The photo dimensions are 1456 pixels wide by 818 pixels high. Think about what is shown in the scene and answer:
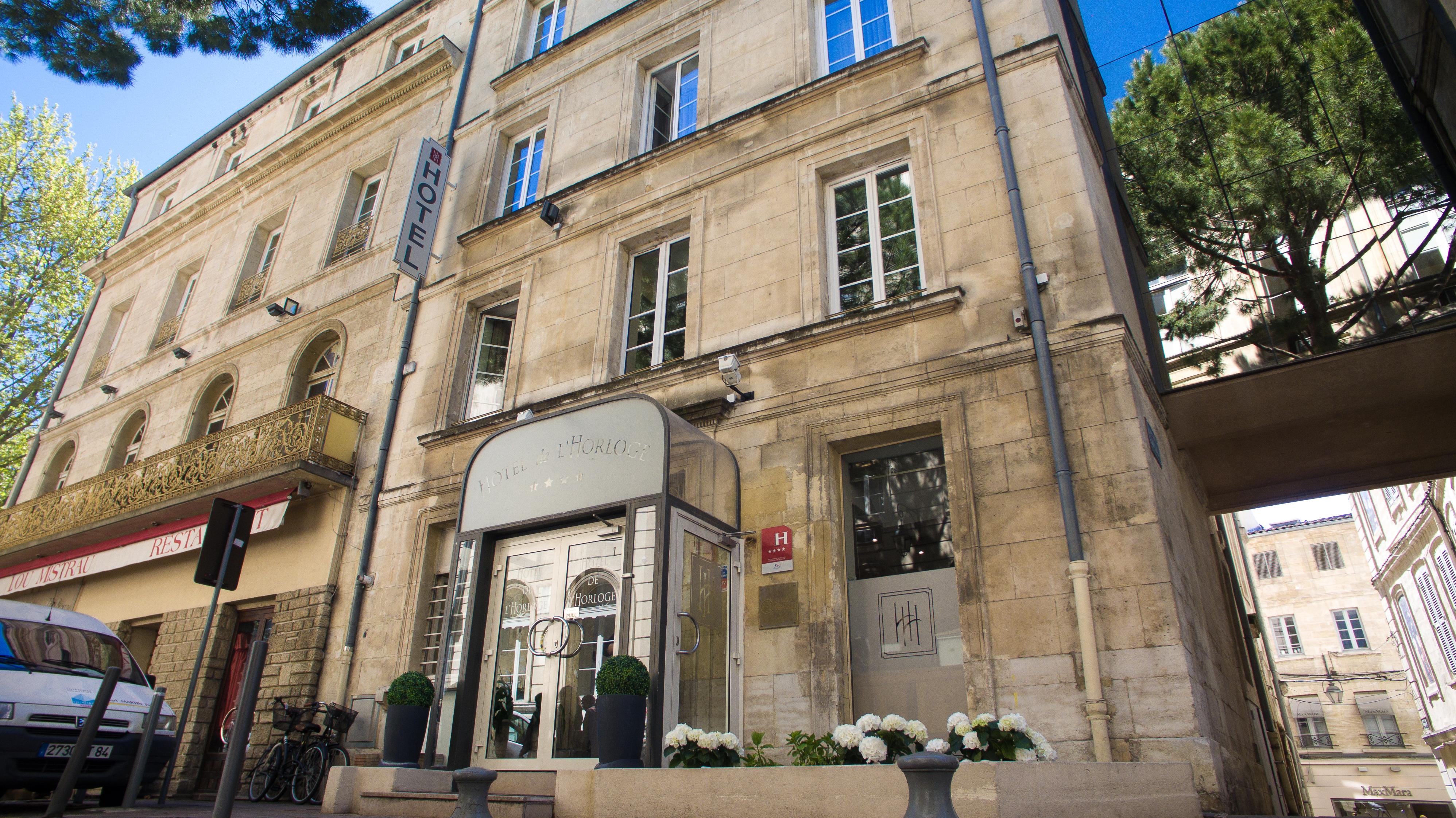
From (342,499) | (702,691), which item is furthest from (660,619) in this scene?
(342,499)

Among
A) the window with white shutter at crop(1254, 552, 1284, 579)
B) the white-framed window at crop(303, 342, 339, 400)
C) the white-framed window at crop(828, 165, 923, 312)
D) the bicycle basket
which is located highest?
the window with white shutter at crop(1254, 552, 1284, 579)

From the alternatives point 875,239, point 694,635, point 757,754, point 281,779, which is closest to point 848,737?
point 757,754

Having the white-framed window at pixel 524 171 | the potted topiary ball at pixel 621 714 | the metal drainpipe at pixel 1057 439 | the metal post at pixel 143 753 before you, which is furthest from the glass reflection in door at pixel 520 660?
the white-framed window at pixel 524 171

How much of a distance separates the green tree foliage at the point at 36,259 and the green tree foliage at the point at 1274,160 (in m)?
25.6

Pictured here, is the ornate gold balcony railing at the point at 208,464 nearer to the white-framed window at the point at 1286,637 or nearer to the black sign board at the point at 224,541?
the black sign board at the point at 224,541

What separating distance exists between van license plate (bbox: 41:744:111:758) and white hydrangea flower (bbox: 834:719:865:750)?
6082 millimetres

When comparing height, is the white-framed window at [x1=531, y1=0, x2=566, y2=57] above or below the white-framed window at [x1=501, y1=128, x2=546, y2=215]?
above

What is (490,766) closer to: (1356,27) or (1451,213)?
(1451,213)

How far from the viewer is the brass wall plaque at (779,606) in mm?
6969

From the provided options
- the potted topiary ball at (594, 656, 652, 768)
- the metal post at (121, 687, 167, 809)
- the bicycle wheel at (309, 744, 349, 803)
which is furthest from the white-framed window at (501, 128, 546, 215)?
the potted topiary ball at (594, 656, 652, 768)

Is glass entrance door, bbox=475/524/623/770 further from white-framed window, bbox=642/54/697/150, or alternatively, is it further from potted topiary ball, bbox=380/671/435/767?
white-framed window, bbox=642/54/697/150

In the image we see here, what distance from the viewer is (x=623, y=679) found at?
5.91 metres

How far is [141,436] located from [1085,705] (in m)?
18.1

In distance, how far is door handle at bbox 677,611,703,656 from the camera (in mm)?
6539
